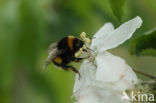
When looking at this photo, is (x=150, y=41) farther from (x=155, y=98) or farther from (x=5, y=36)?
(x=5, y=36)

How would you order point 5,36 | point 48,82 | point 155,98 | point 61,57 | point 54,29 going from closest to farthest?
point 155,98 < point 61,57 < point 5,36 < point 48,82 < point 54,29

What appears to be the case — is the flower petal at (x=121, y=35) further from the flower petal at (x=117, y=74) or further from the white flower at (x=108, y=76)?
the flower petal at (x=117, y=74)

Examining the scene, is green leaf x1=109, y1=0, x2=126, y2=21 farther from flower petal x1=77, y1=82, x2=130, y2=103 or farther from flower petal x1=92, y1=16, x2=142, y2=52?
flower petal x1=77, y1=82, x2=130, y2=103

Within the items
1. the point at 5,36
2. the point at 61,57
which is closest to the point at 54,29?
the point at 5,36

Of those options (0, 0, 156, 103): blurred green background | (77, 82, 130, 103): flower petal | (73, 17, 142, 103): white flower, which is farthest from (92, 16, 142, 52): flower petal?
(0, 0, 156, 103): blurred green background

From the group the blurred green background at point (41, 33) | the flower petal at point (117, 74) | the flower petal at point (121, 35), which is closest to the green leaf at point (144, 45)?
the flower petal at point (121, 35)

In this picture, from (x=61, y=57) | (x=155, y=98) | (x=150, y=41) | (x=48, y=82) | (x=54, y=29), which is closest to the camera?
(x=155, y=98)

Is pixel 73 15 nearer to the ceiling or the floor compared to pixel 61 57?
nearer to the ceiling
